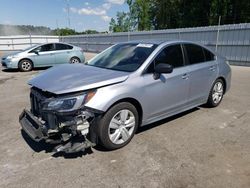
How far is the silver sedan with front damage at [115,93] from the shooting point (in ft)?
10.4

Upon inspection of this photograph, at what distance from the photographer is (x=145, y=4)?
154 ft

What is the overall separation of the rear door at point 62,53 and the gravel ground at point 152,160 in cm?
783

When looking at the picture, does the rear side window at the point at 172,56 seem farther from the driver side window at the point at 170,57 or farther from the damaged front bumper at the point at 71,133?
the damaged front bumper at the point at 71,133

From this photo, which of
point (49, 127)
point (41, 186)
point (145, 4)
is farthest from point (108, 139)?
point (145, 4)

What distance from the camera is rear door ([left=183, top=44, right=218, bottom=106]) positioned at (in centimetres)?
467

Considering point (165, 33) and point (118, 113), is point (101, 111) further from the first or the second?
point (165, 33)

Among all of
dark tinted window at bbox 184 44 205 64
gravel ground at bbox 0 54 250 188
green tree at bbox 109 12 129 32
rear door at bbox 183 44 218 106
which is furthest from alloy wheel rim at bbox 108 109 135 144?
green tree at bbox 109 12 129 32

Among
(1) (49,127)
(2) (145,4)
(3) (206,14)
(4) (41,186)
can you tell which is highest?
(2) (145,4)

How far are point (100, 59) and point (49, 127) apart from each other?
6.46 ft

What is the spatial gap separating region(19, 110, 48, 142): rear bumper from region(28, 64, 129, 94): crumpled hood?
49cm

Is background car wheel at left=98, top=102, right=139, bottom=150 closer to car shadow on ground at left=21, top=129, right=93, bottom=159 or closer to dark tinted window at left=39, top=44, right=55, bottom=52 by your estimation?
car shadow on ground at left=21, top=129, right=93, bottom=159

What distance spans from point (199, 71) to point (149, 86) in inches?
60.2

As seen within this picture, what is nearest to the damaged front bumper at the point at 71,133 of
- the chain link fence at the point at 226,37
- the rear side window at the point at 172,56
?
the rear side window at the point at 172,56

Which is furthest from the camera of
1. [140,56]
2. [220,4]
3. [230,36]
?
[220,4]
